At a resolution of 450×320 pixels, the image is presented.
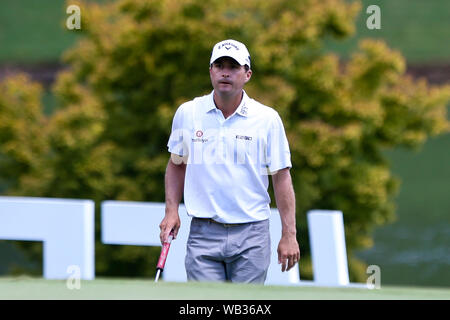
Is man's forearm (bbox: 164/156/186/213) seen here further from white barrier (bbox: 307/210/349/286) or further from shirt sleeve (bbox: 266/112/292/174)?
white barrier (bbox: 307/210/349/286)

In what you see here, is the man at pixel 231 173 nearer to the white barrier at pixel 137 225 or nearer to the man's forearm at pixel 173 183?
the man's forearm at pixel 173 183

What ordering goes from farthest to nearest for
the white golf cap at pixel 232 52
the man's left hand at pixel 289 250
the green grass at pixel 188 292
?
1. the man's left hand at pixel 289 250
2. the white golf cap at pixel 232 52
3. the green grass at pixel 188 292

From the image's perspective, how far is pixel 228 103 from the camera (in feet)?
14.9

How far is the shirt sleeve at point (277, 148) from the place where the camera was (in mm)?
4527

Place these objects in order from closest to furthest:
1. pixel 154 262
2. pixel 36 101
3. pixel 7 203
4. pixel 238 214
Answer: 1. pixel 238 214
2. pixel 7 203
3. pixel 154 262
4. pixel 36 101

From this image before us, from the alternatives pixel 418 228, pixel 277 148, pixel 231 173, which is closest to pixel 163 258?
pixel 231 173

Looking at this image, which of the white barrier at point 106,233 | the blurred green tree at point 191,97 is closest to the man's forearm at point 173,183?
the white barrier at point 106,233

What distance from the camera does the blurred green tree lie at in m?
10.9

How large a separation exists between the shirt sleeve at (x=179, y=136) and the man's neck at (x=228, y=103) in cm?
20

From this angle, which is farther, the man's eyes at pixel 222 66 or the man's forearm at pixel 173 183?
the man's forearm at pixel 173 183
